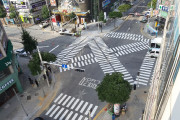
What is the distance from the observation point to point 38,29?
5388 centimetres

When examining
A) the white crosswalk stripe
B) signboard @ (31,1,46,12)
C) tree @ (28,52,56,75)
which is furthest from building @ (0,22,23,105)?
signboard @ (31,1,46,12)

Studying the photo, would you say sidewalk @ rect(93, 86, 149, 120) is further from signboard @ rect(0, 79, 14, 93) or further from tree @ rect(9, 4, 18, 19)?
tree @ rect(9, 4, 18, 19)

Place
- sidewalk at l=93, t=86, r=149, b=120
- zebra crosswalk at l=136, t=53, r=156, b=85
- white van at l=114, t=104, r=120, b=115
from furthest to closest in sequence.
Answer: zebra crosswalk at l=136, t=53, r=156, b=85
sidewalk at l=93, t=86, r=149, b=120
white van at l=114, t=104, r=120, b=115

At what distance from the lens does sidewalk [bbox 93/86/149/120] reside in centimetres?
2139

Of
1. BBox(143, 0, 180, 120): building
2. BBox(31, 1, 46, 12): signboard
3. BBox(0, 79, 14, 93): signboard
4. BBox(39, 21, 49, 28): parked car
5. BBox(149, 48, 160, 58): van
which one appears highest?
BBox(31, 1, 46, 12): signboard

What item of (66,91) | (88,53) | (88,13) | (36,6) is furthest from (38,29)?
(66,91)

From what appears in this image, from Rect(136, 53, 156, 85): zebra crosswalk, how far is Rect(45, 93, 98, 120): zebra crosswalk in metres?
9.33

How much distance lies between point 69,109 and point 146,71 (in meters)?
15.6

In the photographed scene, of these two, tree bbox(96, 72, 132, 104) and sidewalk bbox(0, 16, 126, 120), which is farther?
sidewalk bbox(0, 16, 126, 120)

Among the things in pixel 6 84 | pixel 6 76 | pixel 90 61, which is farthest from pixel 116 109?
pixel 6 76

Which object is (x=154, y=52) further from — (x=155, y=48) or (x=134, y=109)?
(x=134, y=109)

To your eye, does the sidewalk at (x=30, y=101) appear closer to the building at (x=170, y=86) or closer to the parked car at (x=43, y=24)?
the building at (x=170, y=86)

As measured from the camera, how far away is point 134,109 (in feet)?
73.2

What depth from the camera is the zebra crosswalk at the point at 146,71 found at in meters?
27.5
